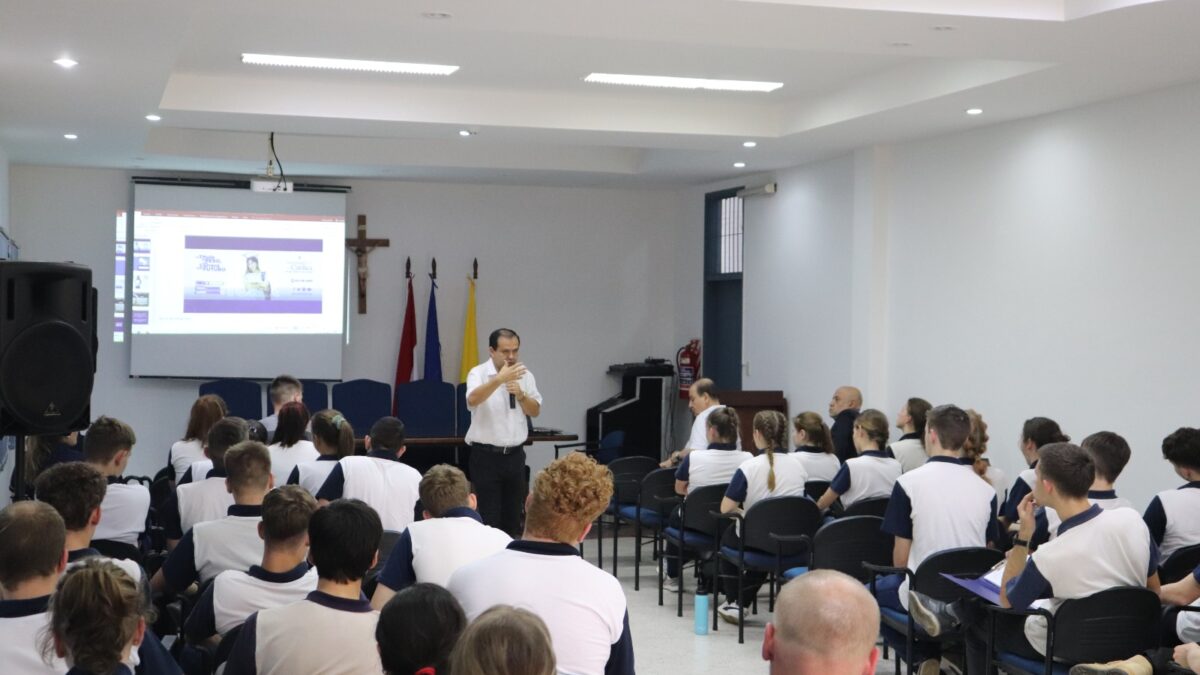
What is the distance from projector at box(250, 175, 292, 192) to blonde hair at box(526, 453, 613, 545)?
9165 mm

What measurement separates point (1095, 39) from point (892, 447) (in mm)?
2673

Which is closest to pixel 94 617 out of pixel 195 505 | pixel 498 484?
pixel 195 505

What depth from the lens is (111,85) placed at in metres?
7.39

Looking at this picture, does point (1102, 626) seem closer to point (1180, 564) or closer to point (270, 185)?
point (1180, 564)

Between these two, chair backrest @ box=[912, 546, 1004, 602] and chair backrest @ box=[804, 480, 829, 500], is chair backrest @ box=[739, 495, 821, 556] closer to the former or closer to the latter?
chair backrest @ box=[804, 480, 829, 500]

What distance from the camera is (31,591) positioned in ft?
10.1

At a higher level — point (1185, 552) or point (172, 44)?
point (172, 44)

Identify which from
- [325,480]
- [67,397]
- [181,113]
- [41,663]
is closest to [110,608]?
[41,663]

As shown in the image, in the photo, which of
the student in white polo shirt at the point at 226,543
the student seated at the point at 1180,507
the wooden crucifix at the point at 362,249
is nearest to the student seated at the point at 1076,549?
the student seated at the point at 1180,507

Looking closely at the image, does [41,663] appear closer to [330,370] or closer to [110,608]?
[110,608]

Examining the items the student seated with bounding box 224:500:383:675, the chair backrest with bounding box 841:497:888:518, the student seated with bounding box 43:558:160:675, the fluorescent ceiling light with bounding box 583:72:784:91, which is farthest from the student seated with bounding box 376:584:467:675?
the fluorescent ceiling light with bounding box 583:72:784:91

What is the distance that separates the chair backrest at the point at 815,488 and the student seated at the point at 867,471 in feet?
1.00

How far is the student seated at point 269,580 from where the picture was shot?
3.69 m

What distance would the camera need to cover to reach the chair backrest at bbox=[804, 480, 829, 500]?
7363 millimetres
